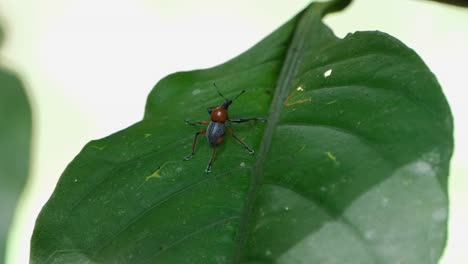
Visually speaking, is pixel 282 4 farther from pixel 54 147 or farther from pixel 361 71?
pixel 361 71

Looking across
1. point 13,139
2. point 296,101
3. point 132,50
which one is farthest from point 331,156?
point 132,50

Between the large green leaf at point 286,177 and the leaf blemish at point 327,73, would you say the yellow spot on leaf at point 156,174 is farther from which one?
the leaf blemish at point 327,73

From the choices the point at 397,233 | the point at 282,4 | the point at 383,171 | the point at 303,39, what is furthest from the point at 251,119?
the point at 282,4

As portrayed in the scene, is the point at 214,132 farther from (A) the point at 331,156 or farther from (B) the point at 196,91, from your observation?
(A) the point at 331,156

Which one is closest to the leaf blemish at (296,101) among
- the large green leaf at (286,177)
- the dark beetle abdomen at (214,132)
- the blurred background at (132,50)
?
the large green leaf at (286,177)

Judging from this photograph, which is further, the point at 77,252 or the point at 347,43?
the point at 347,43

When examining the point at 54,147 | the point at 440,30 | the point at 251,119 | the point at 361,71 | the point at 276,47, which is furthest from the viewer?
the point at 54,147
